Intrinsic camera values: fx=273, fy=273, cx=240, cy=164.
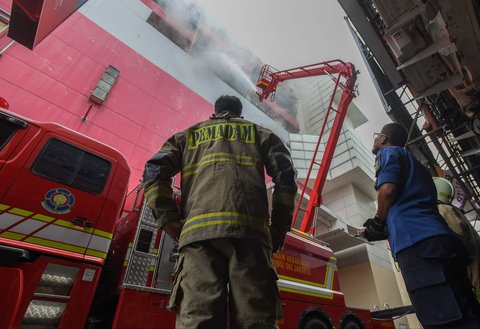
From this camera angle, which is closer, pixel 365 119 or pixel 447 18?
pixel 447 18

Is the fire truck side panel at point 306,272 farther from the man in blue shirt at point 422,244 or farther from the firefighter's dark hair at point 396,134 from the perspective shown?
the firefighter's dark hair at point 396,134

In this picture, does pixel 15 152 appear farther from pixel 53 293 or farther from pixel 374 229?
pixel 374 229

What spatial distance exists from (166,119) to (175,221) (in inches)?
307

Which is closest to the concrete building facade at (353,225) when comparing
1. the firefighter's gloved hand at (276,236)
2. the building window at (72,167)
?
the firefighter's gloved hand at (276,236)

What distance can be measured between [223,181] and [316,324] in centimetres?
324

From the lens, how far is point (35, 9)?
3.09 meters

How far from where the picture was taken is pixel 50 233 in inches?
89.8

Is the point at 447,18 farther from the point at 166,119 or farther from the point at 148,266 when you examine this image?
the point at 166,119

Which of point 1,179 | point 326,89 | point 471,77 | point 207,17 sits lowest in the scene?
point 1,179

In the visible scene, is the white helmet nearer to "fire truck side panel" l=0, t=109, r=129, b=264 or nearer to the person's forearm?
the person's forearm

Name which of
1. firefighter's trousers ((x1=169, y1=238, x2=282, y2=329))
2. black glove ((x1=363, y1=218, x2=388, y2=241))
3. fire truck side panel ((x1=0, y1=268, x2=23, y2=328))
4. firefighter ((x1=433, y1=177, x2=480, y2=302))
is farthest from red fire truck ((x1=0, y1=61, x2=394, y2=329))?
firefighter ((x1=433, y1=177, x2=480, y2=302))

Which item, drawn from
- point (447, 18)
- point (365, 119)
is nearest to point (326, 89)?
point (365, 119)

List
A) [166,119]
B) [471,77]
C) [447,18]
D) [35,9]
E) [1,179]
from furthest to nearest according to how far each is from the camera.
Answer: [166,119] → [471,77] → [447,18] → [35,9] → [1,179]

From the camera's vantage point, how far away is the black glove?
6.33 ft
